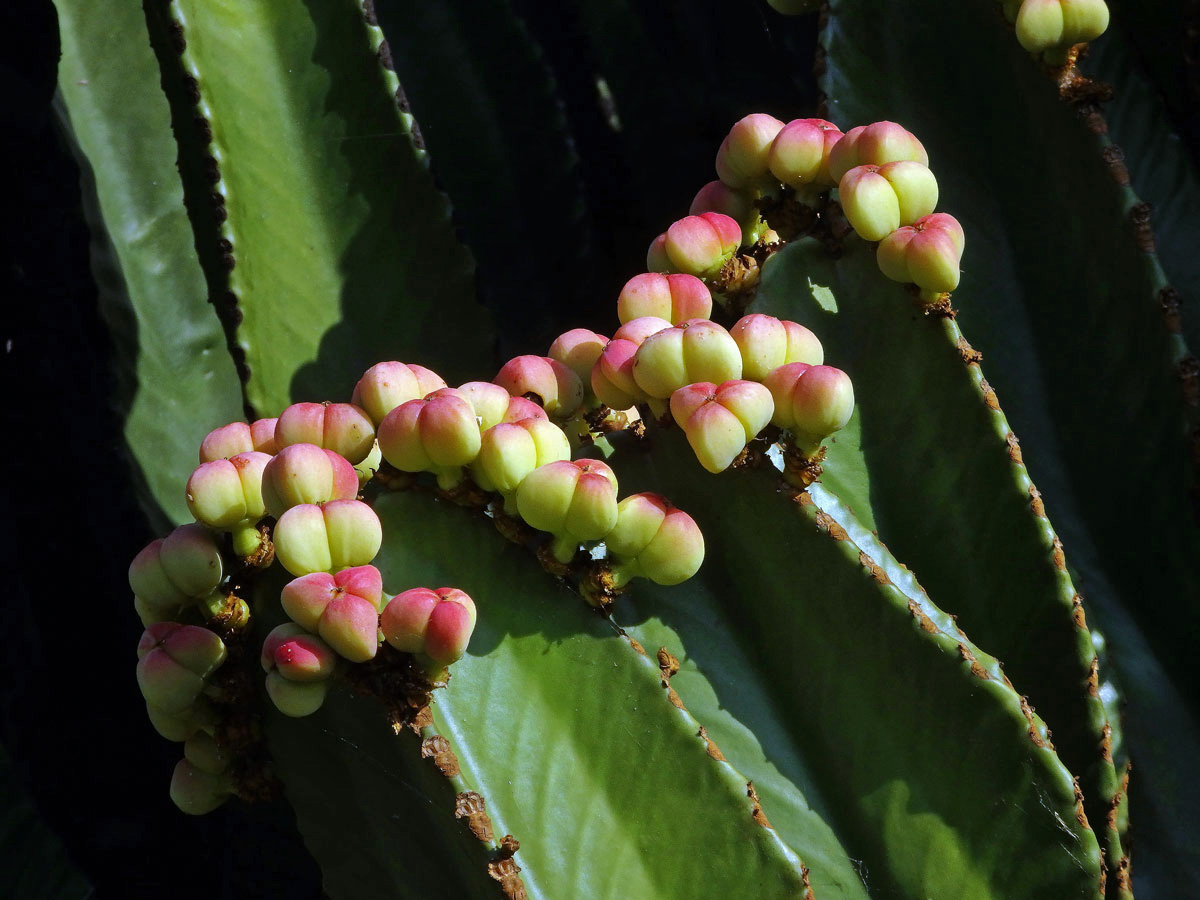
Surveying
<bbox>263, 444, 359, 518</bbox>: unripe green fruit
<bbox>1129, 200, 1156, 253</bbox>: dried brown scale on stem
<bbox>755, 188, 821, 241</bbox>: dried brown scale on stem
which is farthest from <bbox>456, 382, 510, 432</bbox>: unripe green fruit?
<bbox>1129, 200, 1156, 253</bbox>: dried brown scale on stem

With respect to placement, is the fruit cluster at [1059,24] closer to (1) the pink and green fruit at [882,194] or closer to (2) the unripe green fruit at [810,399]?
(1) the pink and green fruit at [882,194]

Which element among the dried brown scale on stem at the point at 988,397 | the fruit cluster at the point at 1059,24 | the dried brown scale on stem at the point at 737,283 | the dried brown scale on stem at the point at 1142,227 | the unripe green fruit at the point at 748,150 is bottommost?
the dried brown scale on stem at the point at 737,283

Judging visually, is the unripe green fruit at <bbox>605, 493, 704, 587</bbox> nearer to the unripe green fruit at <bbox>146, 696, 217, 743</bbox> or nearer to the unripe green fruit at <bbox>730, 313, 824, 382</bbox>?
the unripe green fruit at <bbox>730, 313, 824, 382</bbox>

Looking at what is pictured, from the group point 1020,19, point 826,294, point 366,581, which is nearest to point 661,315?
point 826,294

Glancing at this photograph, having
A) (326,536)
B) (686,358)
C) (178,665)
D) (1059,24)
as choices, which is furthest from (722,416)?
(1059,24)

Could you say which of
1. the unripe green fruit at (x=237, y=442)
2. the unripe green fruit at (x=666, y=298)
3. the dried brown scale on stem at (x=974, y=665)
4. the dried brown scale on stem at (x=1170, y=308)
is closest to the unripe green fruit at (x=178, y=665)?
the unripe green fruit at (x=237, y=442)

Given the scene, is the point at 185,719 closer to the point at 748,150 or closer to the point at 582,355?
the point at 582,355

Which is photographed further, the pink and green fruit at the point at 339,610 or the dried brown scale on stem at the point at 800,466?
the dried brown scale on stem at the point at 800,466
